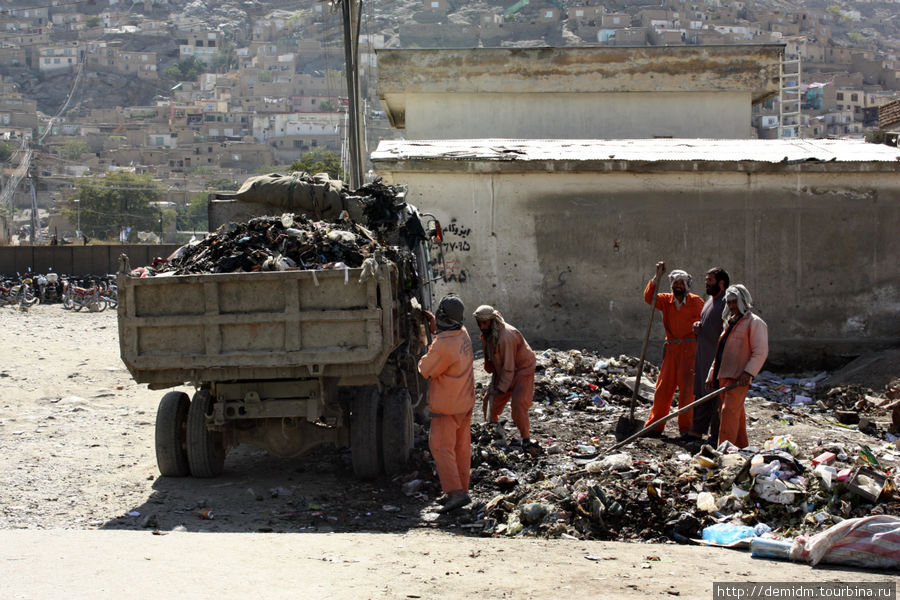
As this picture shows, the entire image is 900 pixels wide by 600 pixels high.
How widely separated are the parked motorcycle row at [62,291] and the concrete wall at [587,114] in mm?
12246

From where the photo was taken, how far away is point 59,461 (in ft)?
27.0

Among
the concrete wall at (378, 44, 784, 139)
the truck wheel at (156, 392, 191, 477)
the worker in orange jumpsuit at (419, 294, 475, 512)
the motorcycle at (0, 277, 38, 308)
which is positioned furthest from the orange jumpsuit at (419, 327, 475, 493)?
the motorcycle at (0, 277, 38, 308)

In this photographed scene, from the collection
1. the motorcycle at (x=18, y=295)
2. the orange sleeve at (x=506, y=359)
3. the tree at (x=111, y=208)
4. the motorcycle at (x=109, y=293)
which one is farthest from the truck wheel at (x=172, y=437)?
the tree at (x=111, y=208)

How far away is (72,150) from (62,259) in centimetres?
8593

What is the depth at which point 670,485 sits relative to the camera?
6.56 m

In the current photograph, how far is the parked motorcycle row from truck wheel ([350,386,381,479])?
2183 centimetres

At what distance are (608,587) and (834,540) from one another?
1.33 metres

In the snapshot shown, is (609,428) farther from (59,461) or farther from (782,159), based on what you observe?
(782,159)

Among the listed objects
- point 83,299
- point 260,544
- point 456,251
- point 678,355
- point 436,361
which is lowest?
point 83,299

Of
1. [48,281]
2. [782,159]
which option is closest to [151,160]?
[48,281]

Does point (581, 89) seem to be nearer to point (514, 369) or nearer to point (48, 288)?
point (514, 369)

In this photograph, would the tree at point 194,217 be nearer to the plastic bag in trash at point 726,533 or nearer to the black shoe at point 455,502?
the black shoe at point 455,502

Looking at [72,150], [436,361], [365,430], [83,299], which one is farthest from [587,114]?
[72,150]

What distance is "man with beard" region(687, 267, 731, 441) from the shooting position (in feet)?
27.3
